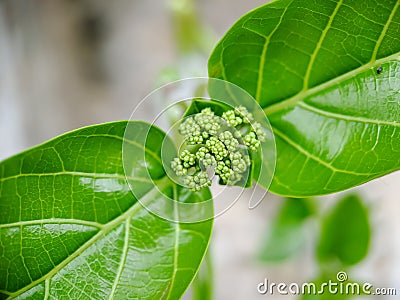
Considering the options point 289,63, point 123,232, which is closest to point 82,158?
point 123,232

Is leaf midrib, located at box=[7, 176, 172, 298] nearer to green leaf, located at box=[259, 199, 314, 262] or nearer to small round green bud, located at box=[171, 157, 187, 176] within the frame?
small round green bud, located at box=[171, 157, 187, 176]

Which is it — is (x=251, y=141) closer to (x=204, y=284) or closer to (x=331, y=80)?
(x=331, y=80)

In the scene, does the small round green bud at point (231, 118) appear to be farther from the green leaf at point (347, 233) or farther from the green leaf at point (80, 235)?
the green leaf at point (347, 233)

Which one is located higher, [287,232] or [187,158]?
[187,158]

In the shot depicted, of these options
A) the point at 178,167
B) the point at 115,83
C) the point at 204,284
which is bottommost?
the point at 204,284

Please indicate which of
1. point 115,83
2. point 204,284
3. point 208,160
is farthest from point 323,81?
point 115,83

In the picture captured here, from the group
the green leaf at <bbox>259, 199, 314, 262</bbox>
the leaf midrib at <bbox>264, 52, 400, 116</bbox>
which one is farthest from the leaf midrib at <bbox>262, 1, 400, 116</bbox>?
the green leaf at <bbox>259, 199, 314, 262</bbox>

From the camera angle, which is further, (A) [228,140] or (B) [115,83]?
(B) [115,83]
